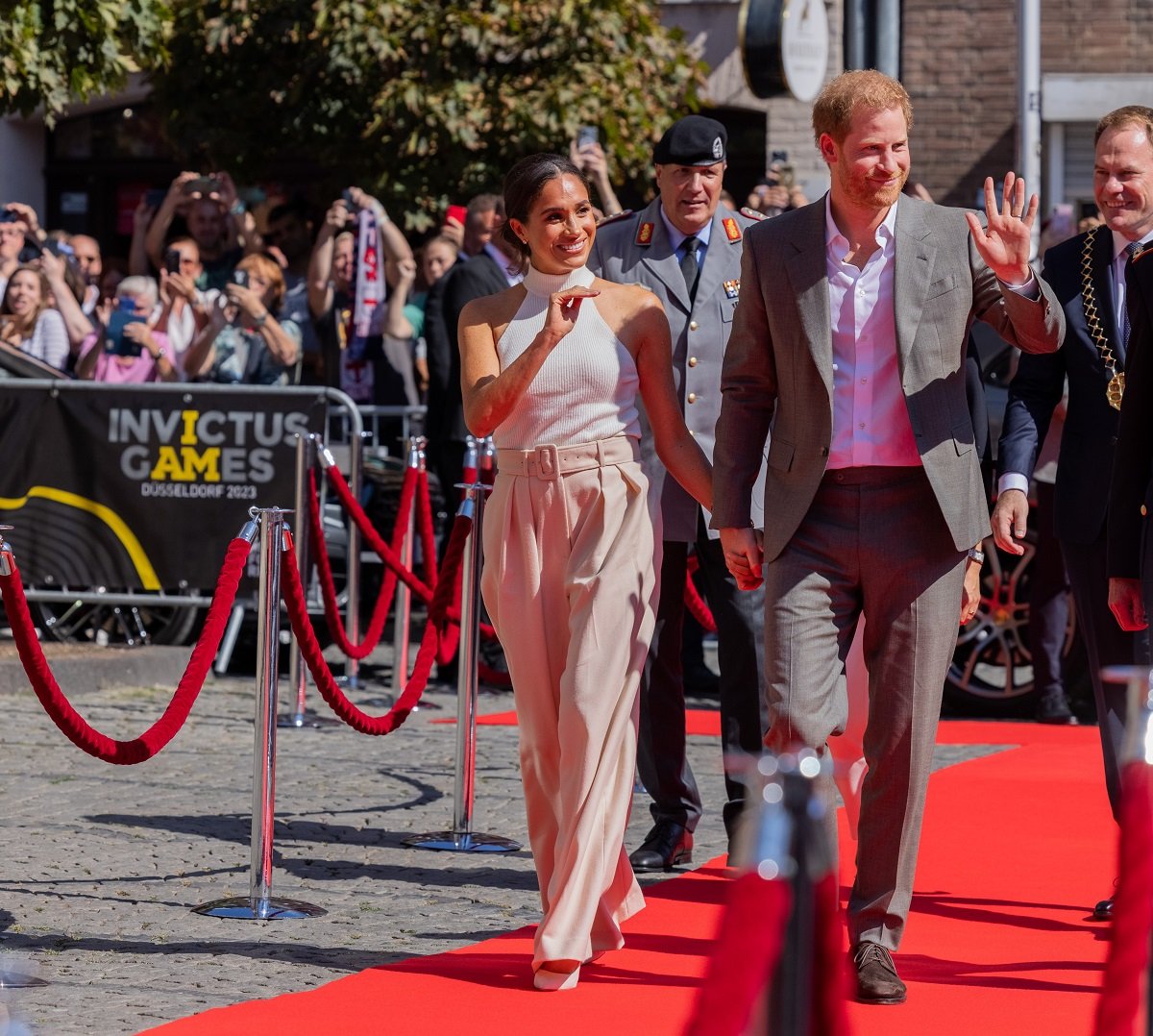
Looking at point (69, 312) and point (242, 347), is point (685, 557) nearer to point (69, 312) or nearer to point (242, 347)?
point (242, 347)

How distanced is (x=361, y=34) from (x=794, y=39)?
4120 millimetres

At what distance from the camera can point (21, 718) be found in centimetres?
989

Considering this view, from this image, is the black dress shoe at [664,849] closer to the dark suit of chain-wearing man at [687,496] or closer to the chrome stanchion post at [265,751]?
the dark suit of chain-wearing man at [687,496]

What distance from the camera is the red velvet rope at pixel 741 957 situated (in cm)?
284

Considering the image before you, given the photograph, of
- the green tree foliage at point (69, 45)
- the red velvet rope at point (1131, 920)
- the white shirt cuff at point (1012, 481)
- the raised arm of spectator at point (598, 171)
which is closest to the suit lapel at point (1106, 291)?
the white shirt cuff at point (1012, 481)

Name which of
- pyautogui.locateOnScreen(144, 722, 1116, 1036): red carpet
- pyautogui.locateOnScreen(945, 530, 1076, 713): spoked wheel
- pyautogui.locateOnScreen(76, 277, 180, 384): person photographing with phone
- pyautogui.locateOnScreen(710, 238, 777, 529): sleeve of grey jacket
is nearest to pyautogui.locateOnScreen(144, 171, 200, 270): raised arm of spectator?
pyautogui.locateOnScreen(76, 277, 180, 384): person photographing with phone

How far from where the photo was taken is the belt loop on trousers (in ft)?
18.7

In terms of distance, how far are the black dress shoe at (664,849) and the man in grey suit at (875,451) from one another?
5.01 feet

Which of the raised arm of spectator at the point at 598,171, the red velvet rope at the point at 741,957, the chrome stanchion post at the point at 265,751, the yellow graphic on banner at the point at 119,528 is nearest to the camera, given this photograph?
the red velvet rope at the point at 741,957

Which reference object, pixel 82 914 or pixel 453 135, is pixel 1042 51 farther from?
pixel 82 914

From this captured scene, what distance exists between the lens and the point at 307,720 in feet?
33.6

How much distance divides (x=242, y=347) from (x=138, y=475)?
63.3 inches

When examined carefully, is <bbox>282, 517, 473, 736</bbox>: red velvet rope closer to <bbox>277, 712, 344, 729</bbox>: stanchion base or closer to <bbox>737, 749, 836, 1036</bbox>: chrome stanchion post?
<bbox>277, 712, 344, 729</bbox>: stanchion base

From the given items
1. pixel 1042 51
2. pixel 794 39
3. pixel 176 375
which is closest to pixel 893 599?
pixel 176 375
